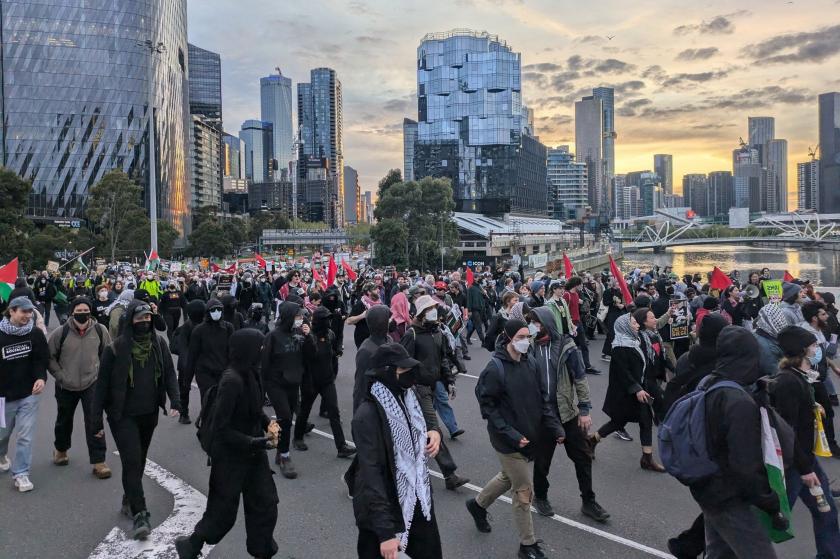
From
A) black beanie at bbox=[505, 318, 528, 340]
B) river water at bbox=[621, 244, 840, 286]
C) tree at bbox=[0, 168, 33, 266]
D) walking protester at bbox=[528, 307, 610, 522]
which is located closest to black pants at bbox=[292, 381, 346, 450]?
walking protester at bbox=[528, 307, 610, 522]

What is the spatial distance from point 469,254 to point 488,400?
7812cm

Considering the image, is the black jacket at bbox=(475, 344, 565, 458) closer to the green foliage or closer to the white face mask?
the white face mask

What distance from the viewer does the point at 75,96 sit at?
8988 centimetres

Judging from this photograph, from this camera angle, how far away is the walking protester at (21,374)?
6008 millimetres

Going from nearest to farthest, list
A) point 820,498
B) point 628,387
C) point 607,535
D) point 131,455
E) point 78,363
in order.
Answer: point 820,498 → point 607,535 → point 131,455 → point 628,387 → point 78,363

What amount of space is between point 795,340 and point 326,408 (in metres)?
4.65

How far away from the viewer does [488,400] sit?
4.60m

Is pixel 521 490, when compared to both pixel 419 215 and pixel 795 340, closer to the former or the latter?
pixel 795 340

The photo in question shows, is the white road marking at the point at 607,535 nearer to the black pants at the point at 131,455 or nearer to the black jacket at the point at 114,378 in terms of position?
the black pants at the point at 131,455

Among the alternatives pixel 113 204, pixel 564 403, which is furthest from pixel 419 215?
pixel 564 403

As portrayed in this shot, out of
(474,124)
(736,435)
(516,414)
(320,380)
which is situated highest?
(474,124)

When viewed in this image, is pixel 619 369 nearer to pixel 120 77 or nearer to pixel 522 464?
pixel 522 464

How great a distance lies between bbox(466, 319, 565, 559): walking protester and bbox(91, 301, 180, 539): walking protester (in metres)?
2.82

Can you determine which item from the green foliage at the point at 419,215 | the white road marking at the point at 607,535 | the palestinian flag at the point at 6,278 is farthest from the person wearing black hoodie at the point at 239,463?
the green foliage at the point at 419,215
